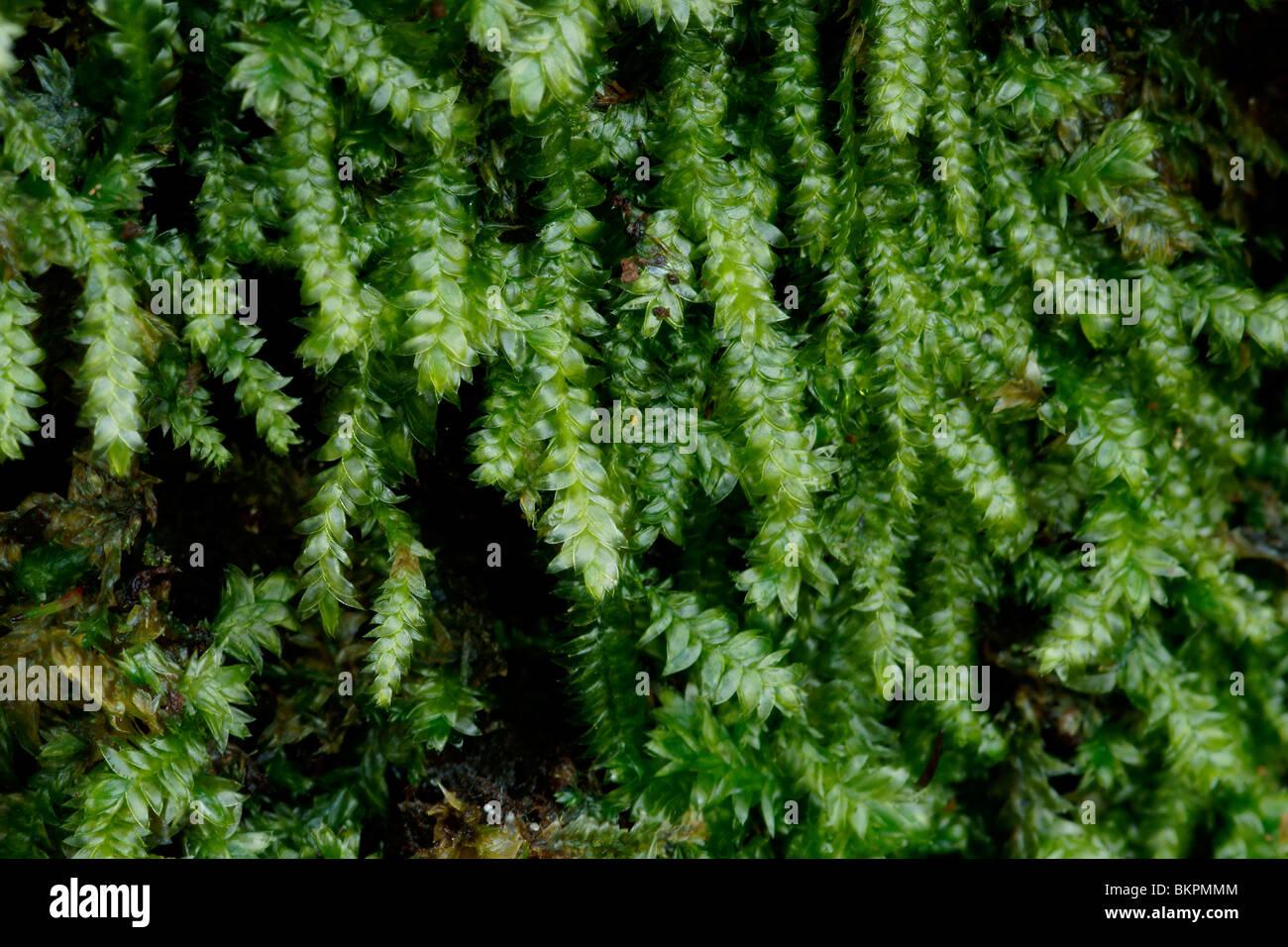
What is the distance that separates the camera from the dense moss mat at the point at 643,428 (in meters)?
1.28

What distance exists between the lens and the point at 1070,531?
5.90ft

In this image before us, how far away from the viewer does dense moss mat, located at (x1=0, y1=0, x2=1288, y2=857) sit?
4.20 ft

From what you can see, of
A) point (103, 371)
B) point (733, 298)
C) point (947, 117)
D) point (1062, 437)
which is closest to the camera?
point (103, 371)

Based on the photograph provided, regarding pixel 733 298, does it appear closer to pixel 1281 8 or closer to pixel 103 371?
pixel 103 371

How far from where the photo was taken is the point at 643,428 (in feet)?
4.99

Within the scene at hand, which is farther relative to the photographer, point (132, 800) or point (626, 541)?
point (626, 541)

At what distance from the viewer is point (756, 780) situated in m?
1.59

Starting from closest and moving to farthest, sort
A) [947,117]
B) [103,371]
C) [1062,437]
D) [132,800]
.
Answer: [103,371] → [132,800] → [947,117] → [1062,437]

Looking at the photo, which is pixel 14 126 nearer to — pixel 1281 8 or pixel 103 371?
pixel 103 371

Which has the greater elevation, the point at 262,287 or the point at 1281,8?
the point at 1281,8

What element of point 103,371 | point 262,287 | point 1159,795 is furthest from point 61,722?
point 1159,795

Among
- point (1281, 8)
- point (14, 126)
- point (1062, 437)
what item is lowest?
point (1062, 437)

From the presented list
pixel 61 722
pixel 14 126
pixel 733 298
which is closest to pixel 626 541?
pixel 733 298

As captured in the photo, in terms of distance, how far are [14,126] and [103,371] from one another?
34cm
